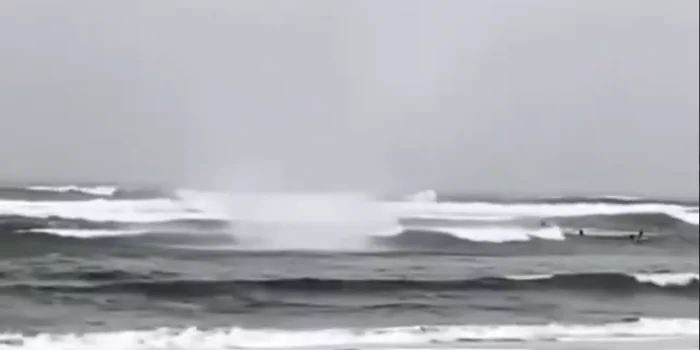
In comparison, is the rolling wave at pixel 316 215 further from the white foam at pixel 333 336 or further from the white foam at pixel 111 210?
the white foam at pixel 333 336

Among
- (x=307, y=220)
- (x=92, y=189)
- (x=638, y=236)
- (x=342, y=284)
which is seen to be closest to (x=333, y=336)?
(x=342, y=284)

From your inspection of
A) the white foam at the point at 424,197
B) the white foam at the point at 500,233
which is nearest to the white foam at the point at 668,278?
the white foam at the point at 500,233

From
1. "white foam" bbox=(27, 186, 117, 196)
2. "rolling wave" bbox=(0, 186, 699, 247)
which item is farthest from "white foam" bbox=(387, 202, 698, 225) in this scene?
"white foam" bbox=(27, 186, 117, 196)

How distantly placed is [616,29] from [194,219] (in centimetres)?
73

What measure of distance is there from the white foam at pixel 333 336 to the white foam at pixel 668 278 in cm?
6

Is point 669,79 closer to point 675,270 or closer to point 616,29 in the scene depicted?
point 616,29

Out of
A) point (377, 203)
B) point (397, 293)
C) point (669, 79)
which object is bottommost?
point (397, 293)

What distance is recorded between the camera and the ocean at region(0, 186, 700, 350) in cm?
121

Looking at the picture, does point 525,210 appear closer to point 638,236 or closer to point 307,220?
point 638,236

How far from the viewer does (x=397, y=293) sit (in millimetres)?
1304

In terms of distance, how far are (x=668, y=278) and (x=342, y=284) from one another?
0.55m

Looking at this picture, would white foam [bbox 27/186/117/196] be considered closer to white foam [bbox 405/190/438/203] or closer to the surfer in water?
white foam [bbox 405/190/438/203]

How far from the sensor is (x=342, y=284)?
129cm

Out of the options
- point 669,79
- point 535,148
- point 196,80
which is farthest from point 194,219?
point 669,79
